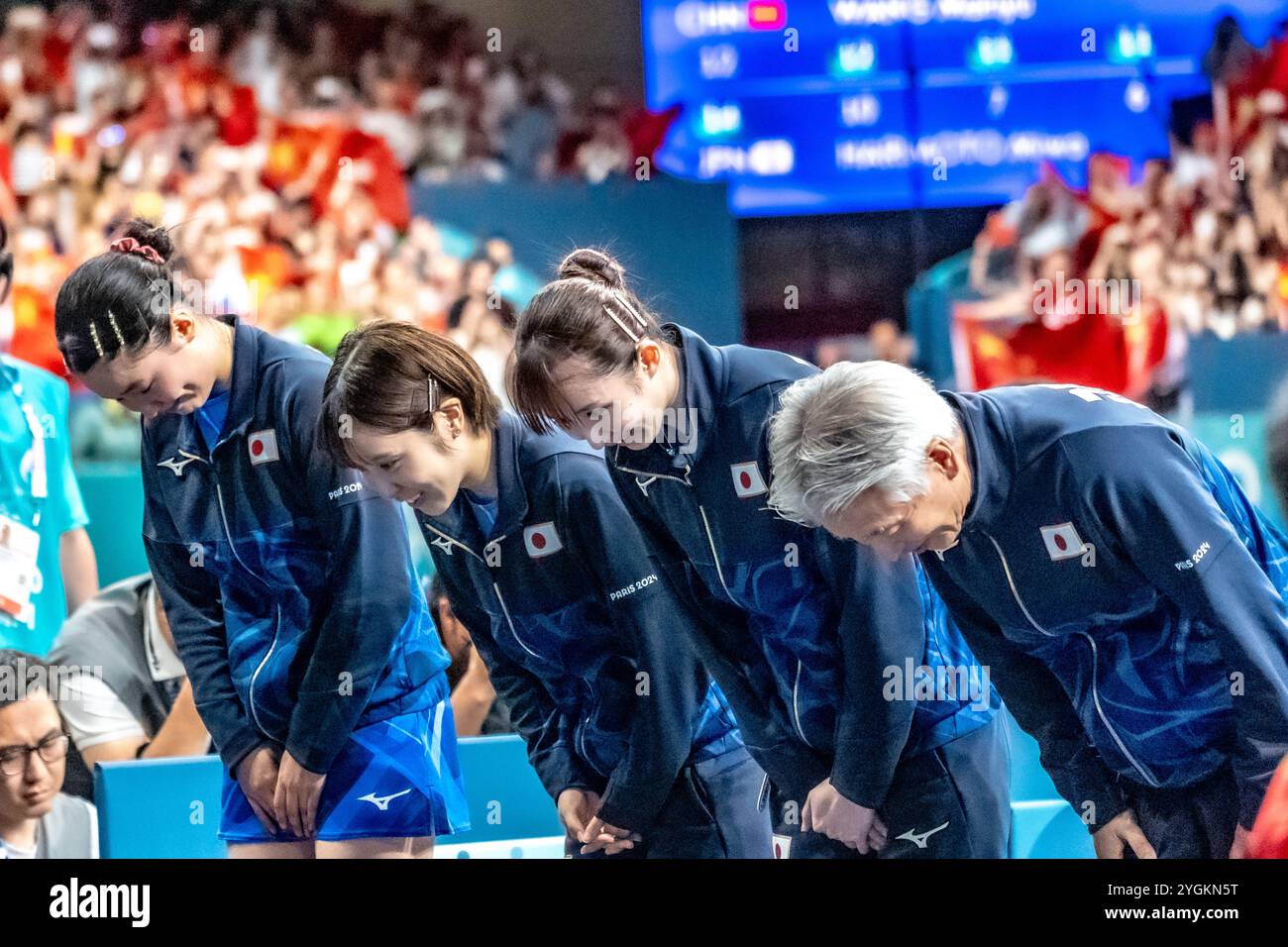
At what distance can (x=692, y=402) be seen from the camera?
9.53 feet

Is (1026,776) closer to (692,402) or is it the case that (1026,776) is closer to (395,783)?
(692,402)

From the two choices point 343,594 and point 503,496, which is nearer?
point 503,496

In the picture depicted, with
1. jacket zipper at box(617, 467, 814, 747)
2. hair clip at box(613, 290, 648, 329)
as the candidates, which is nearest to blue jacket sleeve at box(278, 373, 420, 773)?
jacket zipper at box(617, 467, 814, 747)

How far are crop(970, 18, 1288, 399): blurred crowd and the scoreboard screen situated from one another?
6 cm

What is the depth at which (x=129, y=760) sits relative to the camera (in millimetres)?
3465

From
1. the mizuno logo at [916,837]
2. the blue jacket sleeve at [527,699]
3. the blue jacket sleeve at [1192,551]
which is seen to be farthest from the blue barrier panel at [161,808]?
the blue jacket sleeve at [1192,551]

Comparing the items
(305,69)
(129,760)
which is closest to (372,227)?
(305,69)

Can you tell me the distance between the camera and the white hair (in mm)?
2631

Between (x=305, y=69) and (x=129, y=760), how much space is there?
163cm

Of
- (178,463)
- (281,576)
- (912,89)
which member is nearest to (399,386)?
(281,576)

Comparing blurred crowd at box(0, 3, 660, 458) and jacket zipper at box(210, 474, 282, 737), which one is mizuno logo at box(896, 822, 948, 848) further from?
blurred crowd at box(0, 3, 660, 458)

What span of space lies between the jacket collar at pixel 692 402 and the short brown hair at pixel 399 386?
12.1 inches

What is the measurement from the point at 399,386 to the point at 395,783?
804 millimetres
